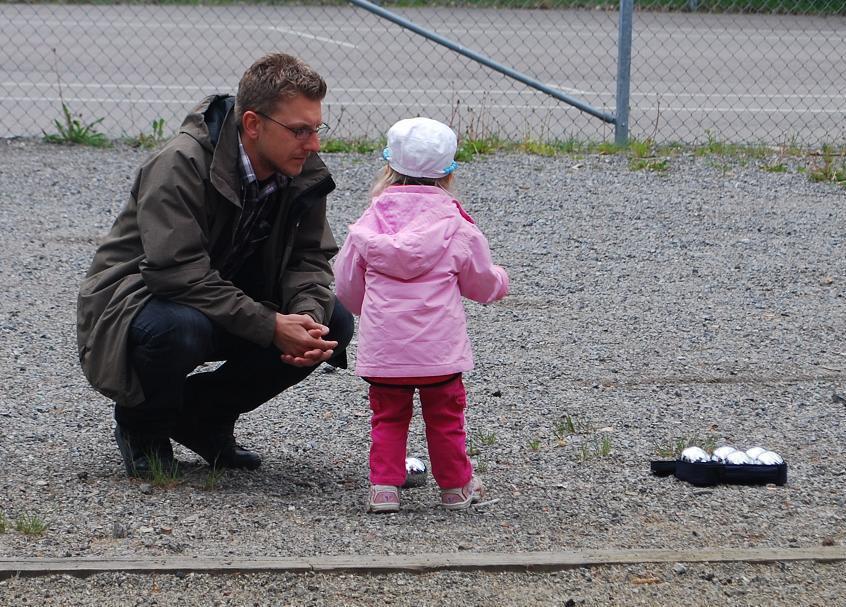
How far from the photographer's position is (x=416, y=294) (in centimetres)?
382

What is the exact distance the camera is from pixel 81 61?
14133mm

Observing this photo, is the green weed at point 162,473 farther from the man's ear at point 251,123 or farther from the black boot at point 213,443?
the man's ear at point 251,123

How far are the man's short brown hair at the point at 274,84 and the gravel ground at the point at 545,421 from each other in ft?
3.96

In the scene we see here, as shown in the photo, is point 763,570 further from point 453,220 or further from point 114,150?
point 114,150

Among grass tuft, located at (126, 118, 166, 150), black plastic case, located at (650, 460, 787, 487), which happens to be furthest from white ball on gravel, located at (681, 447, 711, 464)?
grass tuft, located at (126, 118, 166, 150)

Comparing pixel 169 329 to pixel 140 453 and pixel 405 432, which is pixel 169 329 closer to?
pixel 140 453

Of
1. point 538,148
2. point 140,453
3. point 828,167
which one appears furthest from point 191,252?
point 828,167

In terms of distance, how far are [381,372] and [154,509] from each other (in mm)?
793

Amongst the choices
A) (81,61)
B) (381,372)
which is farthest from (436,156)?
(81,61)

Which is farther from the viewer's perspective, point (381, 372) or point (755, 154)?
point (755, 154)

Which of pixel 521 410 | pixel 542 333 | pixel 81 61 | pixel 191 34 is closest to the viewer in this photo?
pixel 521 410

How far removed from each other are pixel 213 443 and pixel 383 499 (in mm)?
685

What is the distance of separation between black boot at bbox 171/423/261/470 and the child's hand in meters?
0.49

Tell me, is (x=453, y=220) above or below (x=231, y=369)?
above
